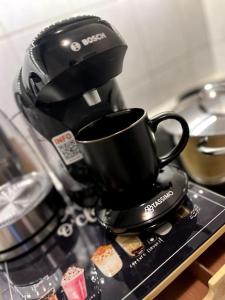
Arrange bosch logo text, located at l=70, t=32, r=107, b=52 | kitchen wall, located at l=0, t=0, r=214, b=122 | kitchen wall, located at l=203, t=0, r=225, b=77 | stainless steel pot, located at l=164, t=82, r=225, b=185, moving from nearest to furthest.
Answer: bosch logo text, located at l=70, t=32, r=107, b=52 < stainless steel pot, located at l=164, t=82, r=225, b=185 < kitchen wall, located at l=0, t=0, r=214, b=122 < kitchen wall, located at l=203, t=0, r=225, b=77

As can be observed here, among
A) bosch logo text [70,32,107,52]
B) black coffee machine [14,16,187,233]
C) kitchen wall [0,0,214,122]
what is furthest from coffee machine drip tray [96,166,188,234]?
kitchen wall [0,0,214,122]

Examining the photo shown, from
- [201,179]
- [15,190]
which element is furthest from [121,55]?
[15,190]

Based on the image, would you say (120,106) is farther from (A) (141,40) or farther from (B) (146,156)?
(A) (141,40)

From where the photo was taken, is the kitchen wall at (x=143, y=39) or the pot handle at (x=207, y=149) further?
the kitchen wall at (x=143, y=39)

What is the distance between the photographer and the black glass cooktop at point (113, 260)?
396mm

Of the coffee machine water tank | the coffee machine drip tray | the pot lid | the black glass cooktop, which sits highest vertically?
the coffee machine water tank

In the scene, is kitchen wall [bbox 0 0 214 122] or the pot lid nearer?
the pot lid

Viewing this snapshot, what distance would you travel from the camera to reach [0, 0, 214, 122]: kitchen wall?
0.66 metres

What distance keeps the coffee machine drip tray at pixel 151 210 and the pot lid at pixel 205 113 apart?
0.33 feet

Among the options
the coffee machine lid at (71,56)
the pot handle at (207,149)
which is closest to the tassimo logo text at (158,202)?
the pot handle at (207,149)

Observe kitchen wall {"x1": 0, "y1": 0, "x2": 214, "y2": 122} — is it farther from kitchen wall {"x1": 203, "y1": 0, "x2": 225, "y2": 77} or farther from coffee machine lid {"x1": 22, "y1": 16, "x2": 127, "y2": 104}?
coffee machine lid {"x1": 22, "y1": 16, "x2": 127, "y2": 104}

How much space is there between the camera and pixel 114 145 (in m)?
0.42

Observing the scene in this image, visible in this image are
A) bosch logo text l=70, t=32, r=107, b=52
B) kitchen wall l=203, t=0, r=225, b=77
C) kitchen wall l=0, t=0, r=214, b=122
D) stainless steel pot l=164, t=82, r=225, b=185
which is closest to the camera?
bosch logo text l=70, t=32, r=107, b=52

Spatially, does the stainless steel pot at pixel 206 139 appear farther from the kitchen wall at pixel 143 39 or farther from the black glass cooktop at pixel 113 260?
the kitchen wall at pixel 143 39
